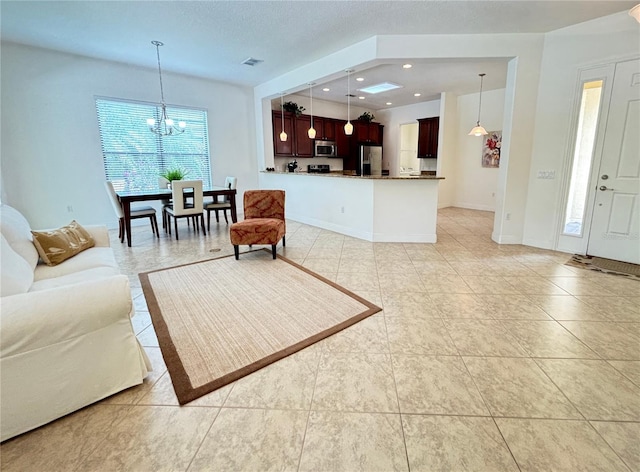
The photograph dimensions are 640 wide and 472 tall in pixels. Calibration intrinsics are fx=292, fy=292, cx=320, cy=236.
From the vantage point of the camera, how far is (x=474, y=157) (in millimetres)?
7250

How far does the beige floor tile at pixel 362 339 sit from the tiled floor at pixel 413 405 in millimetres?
14

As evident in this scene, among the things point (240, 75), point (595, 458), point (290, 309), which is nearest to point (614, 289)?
point (595, 458)

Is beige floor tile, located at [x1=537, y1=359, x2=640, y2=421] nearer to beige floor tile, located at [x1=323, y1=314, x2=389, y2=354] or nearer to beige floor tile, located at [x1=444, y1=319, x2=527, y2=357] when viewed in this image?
beige floor tile, located at [x1=444, y1=319, x2=527, y2=357]

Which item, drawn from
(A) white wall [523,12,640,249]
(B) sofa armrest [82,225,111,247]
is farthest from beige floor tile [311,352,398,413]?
(A) white wall [523,12,640,249]

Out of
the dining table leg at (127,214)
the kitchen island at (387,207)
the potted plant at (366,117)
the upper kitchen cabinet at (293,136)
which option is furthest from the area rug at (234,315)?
the potted plant at (366,117)

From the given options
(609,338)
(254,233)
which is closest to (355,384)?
(609,338)

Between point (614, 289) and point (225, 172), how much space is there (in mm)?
6760

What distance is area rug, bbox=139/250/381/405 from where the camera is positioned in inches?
71.9

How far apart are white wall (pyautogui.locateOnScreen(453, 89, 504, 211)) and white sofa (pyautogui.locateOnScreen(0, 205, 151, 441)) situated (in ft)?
25.2

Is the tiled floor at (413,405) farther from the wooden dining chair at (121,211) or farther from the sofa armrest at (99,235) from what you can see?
the wooden dining chair at (121,211)

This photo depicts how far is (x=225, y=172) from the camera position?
6824 mm

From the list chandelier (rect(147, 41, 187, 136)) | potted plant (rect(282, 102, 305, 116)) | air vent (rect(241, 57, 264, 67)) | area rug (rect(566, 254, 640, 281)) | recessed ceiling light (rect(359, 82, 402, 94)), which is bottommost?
area rug (rect(566, 254, 640, 281))

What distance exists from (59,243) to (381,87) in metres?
6.26

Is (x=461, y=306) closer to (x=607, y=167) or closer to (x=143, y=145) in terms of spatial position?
(x=607, y=167)
